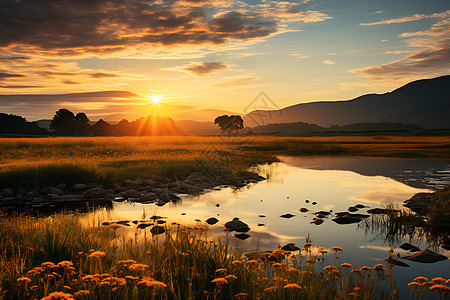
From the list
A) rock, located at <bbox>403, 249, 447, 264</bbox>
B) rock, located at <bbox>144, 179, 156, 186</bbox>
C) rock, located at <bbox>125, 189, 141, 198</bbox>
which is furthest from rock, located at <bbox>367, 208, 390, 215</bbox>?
rock, located at <bbox>144, 179, 156, 186</bbox>

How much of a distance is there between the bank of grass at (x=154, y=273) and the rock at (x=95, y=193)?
10.0 m

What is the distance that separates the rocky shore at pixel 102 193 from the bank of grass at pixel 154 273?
8287 mm

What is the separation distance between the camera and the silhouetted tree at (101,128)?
97500 mm

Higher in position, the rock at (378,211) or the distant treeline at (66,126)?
the distant treeline at (66,126)

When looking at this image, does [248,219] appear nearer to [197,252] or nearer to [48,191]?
[197,252]

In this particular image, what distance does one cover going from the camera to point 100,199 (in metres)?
18.8

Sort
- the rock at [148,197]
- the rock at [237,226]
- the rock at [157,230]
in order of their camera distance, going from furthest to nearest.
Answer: the rock at [148,197], the rock at [237,226], the rock at [157,230]

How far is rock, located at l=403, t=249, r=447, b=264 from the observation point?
9625 mm

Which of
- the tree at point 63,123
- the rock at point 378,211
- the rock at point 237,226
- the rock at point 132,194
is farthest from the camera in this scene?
the tree at point 63,123

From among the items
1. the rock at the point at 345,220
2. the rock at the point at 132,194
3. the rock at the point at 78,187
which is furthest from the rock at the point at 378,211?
the rock at the point at 78,187

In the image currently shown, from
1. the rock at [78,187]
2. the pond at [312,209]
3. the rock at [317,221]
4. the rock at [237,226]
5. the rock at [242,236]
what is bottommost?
the pond at [312,209]

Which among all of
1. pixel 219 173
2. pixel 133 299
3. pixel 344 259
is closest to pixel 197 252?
pixel 133 299

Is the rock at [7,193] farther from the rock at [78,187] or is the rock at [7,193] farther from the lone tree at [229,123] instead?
the lone tree at [229,123]

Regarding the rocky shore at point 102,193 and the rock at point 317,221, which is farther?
the rocky shore at point 102,193
